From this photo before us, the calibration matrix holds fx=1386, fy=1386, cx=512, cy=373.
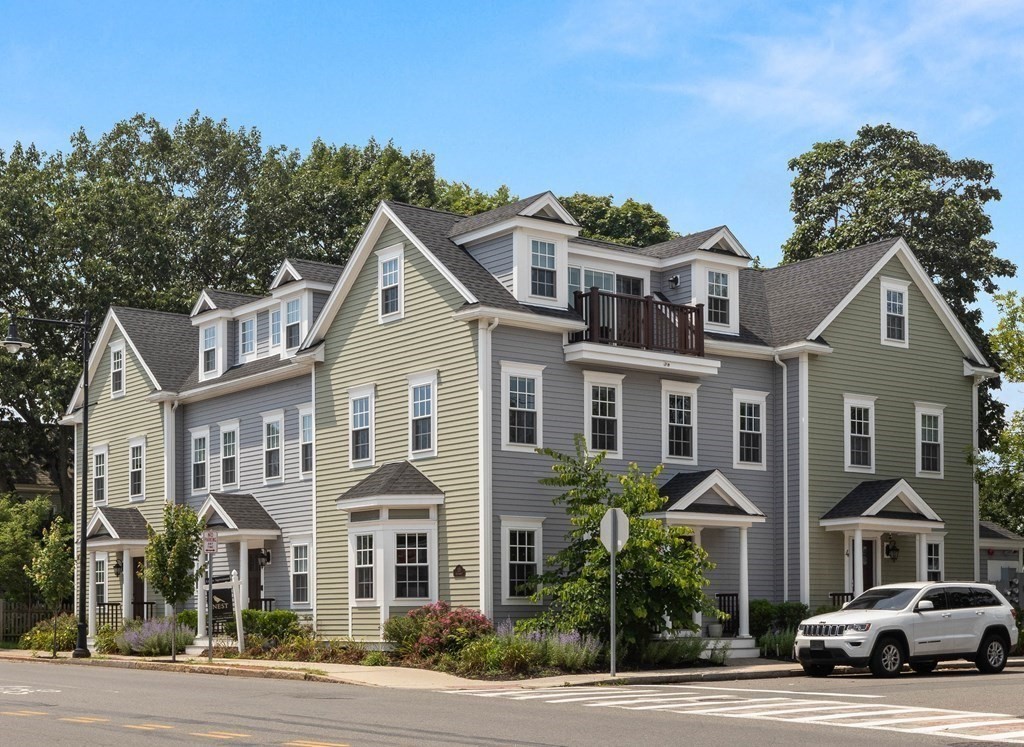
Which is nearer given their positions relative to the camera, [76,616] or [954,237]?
[76,616]

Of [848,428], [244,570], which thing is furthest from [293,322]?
[848,428]

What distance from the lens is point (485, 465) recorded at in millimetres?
29547

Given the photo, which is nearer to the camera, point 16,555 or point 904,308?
point 904,308

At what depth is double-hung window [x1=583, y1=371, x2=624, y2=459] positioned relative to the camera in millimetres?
31516

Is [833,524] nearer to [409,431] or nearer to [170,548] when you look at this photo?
[409,431]

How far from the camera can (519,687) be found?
2342cm

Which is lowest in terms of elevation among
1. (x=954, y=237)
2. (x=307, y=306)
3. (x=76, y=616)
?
(x=76, y=616)

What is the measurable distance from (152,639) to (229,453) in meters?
6.19

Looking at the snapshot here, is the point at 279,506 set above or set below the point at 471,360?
below

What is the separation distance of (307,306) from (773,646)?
1476 cm

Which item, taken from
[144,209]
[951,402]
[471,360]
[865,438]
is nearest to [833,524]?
[865,438]

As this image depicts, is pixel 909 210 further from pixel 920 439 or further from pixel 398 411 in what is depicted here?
pixel 398 411

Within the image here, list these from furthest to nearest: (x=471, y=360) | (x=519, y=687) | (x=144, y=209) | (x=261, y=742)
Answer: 1. (x=144, y=209)
2. (x=471, y=360)
3. (x=519, y=687)
4. (x=261, y=742)

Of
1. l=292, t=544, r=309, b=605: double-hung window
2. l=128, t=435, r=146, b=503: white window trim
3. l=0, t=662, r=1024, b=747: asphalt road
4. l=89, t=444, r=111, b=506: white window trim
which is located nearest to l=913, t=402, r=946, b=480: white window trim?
l=0, t=662, r=1024, b=747: asphalt road
